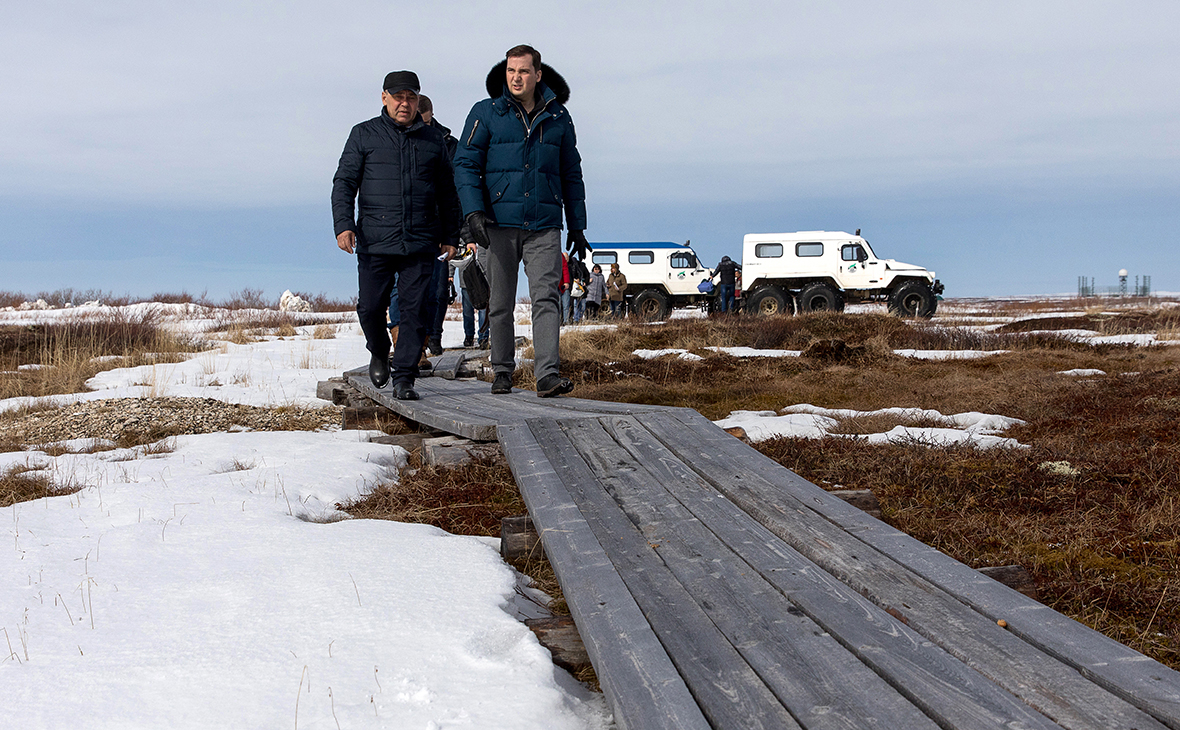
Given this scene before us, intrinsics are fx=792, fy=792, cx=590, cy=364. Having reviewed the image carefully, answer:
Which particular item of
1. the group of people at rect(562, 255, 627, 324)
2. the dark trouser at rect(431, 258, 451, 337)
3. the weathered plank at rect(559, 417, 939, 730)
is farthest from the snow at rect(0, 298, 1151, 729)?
the group of people at rect(562, 255, 627, 324)

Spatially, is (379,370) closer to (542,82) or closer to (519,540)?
(542,82)

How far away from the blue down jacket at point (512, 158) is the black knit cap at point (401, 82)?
0.40m

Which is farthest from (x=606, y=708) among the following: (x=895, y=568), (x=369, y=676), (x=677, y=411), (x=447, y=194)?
(x=447, y=194)

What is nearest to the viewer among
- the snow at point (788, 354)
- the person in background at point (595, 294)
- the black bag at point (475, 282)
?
the black bag at point (475, 282)

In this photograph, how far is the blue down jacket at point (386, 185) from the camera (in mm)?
5090

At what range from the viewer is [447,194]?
5406 millimetres

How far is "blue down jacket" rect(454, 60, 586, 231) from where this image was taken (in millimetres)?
4934

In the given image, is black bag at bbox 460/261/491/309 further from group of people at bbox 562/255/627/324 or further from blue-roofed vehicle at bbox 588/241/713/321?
blue-roofed vehicle at bbox 588/241/713/321

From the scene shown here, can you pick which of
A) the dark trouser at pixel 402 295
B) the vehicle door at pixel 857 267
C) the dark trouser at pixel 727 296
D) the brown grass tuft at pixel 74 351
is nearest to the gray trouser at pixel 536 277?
the dark trouser at pixel 402 295

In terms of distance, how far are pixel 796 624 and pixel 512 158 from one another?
12.4 feet

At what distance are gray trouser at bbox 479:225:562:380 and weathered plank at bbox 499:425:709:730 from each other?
247 centimetres

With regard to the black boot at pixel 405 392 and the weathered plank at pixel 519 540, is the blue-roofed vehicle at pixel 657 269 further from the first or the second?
the weathered plank at pixel 519 540

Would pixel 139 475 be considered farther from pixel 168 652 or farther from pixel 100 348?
pixel 100 348

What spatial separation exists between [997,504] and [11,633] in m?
3.65
